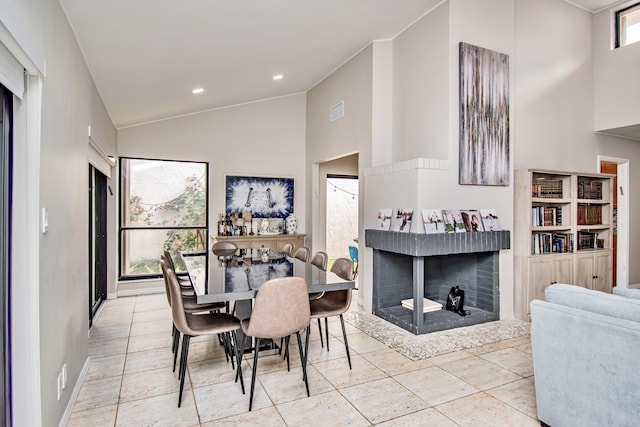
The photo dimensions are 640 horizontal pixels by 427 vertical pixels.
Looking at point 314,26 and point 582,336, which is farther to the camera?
point 314,26

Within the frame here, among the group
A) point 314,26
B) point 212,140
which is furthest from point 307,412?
point 212,140

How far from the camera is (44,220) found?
76.6 inches

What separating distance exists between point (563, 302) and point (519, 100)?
340 cm

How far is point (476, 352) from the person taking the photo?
3.43 m

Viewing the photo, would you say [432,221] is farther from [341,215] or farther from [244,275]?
[341,215]

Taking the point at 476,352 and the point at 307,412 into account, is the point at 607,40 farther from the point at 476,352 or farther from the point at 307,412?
the point at 307,412

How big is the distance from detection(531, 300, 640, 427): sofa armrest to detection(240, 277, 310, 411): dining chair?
149cm

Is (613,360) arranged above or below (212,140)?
below

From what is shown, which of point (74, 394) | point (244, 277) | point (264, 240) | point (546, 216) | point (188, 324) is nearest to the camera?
point (74, 394)

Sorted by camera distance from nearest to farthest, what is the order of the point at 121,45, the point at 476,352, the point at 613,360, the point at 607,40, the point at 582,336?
the point at 613,360 → the point at 582,336 → the point at 121,45 → the point at 476,352 → the point at 607,40

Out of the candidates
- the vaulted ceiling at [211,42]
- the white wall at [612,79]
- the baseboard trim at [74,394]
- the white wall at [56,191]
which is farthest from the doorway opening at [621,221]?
the baseboard trim at [74,394]

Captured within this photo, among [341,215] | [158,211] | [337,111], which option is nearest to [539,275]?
[337,111]

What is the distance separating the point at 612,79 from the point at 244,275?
5.92m

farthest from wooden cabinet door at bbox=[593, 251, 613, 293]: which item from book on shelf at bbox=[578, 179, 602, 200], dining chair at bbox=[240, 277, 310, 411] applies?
dining chair at bbox=[240, 277, 310, 411]
